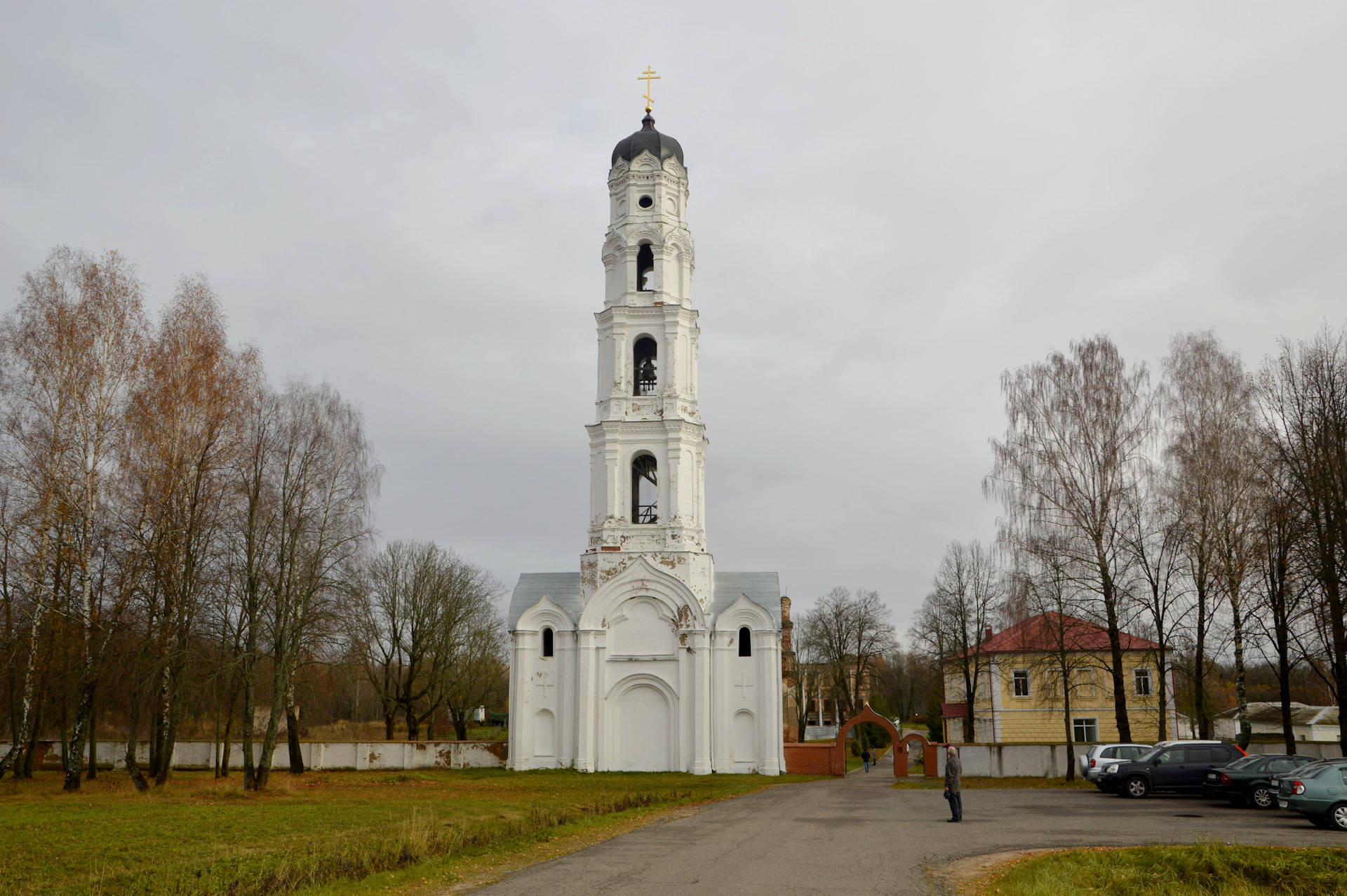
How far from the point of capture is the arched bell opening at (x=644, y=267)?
41781mm

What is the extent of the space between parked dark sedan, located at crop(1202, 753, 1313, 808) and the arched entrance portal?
46.8 ft

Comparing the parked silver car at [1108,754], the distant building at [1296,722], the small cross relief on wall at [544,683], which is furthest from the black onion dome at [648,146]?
the distant building at [1296,722]

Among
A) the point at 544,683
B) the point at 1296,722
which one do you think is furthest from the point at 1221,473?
the point at 1296,722

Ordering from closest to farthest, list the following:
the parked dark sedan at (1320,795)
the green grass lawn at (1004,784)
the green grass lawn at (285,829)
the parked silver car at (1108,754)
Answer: the green grass lawn at (285,829)
the parked dark sedan at (1320,795)
the parked silver car at (1108,754)
the green grass lawn at (1004,784)

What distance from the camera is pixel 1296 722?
58.6 metres

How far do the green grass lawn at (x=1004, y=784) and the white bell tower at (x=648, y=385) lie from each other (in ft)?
35.0

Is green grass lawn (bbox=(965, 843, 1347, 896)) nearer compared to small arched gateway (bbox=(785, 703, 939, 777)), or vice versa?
green grass lawn (bbox=(965, 843, 1347, 896))

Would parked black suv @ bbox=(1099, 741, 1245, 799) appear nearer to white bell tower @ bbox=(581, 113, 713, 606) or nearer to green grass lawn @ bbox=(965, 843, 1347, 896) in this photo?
green grass lawn @ bbox=(965, 843, 1347, 896)

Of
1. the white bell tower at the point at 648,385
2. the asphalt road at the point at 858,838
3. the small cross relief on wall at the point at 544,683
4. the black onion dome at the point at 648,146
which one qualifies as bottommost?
the asphalt road at the point at 858,838

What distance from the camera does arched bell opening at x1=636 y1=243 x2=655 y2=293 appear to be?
137 ft

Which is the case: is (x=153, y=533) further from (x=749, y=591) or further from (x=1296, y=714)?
(x=1296, y=714)

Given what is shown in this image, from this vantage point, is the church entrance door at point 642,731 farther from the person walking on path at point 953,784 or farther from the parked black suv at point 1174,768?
the person walking on path at point 953,784

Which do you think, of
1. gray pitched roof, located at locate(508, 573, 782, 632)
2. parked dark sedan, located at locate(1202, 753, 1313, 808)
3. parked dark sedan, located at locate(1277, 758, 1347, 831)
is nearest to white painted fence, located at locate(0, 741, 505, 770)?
gray pitched roof, located at locate(508, 573, 782, 632)

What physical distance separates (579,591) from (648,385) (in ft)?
30.0
